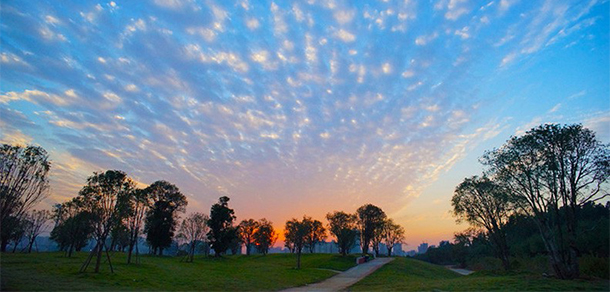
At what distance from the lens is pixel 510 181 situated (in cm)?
2972

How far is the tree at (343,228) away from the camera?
7199cm

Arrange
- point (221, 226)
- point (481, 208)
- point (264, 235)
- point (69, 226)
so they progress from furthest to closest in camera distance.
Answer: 1. point (264, 235)
2. point (221, 226)
3. point (69, 226)
4. point (481, 208)

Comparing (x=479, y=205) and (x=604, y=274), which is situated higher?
(x=479, y=205)

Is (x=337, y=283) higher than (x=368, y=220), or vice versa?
(x=368, y=220)

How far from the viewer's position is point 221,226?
7306cm

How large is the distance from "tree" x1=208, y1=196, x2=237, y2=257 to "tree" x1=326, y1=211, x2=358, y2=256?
25.8m

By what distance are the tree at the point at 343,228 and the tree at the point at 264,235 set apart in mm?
27925

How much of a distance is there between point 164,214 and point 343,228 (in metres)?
43.5

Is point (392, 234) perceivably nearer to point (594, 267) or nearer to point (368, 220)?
point (368, 220)

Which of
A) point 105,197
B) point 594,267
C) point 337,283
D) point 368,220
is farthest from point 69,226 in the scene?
point 594,267

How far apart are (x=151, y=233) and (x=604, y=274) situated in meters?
75.1

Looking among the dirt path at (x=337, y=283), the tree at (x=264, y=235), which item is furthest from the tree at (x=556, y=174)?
the tree at (x=264, y=235)

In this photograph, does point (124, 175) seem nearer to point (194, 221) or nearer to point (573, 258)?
point (194, 221)

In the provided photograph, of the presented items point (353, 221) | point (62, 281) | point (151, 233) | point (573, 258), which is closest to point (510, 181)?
point (573, 258)
